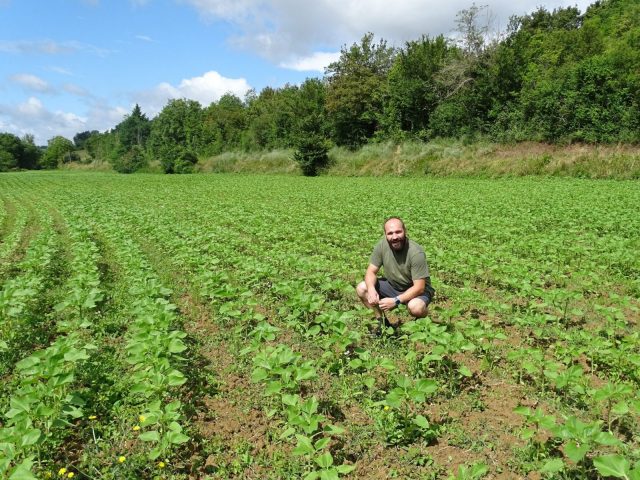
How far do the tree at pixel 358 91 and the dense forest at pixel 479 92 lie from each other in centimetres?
10

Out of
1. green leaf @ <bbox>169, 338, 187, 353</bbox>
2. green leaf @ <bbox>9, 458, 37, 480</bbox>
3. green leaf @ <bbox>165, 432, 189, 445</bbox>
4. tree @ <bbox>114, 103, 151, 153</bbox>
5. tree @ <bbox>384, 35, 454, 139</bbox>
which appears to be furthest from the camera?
tree @ <bbox>114, 103, 151, 153</bbox>

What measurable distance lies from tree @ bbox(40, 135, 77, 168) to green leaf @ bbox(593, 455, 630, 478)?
106033mm

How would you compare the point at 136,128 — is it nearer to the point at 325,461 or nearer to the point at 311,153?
the point at 311,153

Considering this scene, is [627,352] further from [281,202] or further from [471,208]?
[281,202]

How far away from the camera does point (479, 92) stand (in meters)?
32.1

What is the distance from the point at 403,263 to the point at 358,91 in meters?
38.6

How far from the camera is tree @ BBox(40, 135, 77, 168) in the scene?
93.0 meters

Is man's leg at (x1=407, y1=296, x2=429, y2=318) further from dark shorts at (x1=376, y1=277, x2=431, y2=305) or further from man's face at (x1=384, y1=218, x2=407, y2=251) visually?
man's face at (x1=384, y1=218, x2=407, y2=251)

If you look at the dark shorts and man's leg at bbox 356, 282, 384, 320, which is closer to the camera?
man's leg at bbox 356, 282, 384, 320

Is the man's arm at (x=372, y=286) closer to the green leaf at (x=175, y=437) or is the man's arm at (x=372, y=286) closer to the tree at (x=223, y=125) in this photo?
the green leaf at (x=175, y=437)

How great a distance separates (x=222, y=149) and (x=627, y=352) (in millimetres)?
55669

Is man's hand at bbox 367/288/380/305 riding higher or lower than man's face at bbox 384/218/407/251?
lower

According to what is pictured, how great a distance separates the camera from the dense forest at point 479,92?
83.1ft

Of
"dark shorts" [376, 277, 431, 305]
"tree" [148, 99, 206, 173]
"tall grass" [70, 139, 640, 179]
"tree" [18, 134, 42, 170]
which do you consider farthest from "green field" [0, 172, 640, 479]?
"tree" [18, 134, 42, 170]
